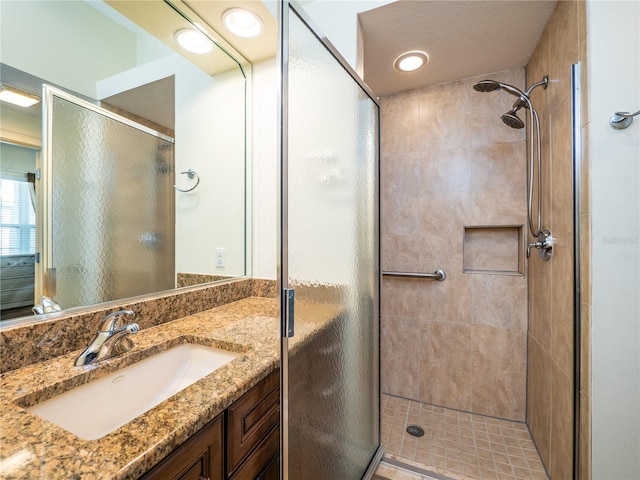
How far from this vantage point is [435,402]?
196cm

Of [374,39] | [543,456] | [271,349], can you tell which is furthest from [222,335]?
[543,456]

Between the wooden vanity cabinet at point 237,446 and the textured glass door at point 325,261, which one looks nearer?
the wooden vanity cabinet at point 237,446

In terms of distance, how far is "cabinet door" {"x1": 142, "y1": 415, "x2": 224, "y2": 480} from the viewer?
51cm

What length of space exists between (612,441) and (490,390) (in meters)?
0.91

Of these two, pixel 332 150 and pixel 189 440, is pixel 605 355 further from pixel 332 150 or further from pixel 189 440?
pixel 189 440

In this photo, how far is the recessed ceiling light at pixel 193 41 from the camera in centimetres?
139

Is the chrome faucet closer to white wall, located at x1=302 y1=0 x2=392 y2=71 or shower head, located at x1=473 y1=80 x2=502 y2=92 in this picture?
white wall, located at x1=302 y1=0 x2=392 y2=71

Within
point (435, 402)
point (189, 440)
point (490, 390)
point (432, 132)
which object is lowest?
point (435, 402)

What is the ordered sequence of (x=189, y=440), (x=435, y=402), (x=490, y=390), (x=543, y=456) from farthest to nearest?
1. (x=435, y=402)
2. (x=490, y=390)
3. (x=543, y=456)
4. (x=189, y=440)

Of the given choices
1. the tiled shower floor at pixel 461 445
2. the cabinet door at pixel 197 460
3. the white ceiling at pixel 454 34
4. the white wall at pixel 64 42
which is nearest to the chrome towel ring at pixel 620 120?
the white ceiling at pixel 454 34

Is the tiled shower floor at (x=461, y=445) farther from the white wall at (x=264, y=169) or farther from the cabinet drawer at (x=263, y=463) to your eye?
the white wall at (x=264, y=169)

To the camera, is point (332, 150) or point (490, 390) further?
point (490, 390)

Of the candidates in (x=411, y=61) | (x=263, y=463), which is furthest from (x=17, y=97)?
(x=411, y=61)

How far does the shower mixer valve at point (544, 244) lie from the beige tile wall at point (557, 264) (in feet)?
0.14
